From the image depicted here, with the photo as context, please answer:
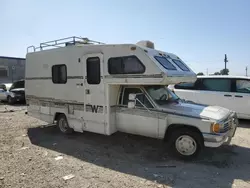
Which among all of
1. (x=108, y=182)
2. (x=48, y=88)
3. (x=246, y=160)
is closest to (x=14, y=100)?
(x=48, y=88)

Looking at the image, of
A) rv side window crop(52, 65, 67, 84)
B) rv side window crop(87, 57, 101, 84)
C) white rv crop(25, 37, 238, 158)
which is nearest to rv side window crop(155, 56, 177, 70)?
white rv crop(25, 37, 238, 158)

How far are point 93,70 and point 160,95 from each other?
197cm

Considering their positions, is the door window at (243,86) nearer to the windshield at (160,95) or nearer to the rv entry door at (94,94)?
the windshield at (160,95)

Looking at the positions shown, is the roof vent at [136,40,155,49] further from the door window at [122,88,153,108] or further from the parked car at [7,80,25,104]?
the parked car at [7,80,25,104]

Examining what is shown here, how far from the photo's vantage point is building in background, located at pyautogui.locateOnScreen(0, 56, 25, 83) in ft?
107

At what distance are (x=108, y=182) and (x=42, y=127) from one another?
5347 millimetres

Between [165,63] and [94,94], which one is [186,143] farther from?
[94,94]

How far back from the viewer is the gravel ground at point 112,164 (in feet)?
13.8

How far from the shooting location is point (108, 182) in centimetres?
420

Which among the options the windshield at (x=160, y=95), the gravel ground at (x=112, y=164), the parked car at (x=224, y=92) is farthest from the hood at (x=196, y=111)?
the parked car at (x=224, y=92)

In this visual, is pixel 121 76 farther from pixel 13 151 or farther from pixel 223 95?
pixel 223 95

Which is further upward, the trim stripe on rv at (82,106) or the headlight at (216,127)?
the trim stripe on rv at (82,106)

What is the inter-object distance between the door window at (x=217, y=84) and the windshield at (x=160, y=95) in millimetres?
3384

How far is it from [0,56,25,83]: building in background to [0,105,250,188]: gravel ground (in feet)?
96.4
